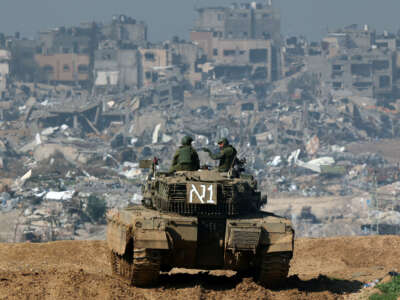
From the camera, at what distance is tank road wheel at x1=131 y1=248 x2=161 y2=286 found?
1695 cm

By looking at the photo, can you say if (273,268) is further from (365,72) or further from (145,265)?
(365,72)

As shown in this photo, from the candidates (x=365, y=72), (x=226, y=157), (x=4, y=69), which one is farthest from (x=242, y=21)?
(x=226, y=157)

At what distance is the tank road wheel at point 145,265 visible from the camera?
16953 mm

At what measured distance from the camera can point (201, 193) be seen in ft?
57.7

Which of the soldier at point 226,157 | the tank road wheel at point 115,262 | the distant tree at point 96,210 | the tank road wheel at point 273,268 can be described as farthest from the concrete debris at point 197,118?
the tank road wheel at point 273,268

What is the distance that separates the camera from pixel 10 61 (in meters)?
138

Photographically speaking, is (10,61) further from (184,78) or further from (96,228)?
(96,228)

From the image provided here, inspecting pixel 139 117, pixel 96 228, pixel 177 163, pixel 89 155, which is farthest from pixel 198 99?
pixel 177 163

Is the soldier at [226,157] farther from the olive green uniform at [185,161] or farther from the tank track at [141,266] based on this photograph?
the tank track at [141,266]

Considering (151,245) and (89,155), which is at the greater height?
(151,245)

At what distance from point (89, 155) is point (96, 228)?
109ft

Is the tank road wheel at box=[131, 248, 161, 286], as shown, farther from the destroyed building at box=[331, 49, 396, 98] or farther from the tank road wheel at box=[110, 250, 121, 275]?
Answer: the destroyed building at box=[331, 49, 396, 98]

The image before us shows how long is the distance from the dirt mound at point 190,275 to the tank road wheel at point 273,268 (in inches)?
8.6

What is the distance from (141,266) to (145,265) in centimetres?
8
